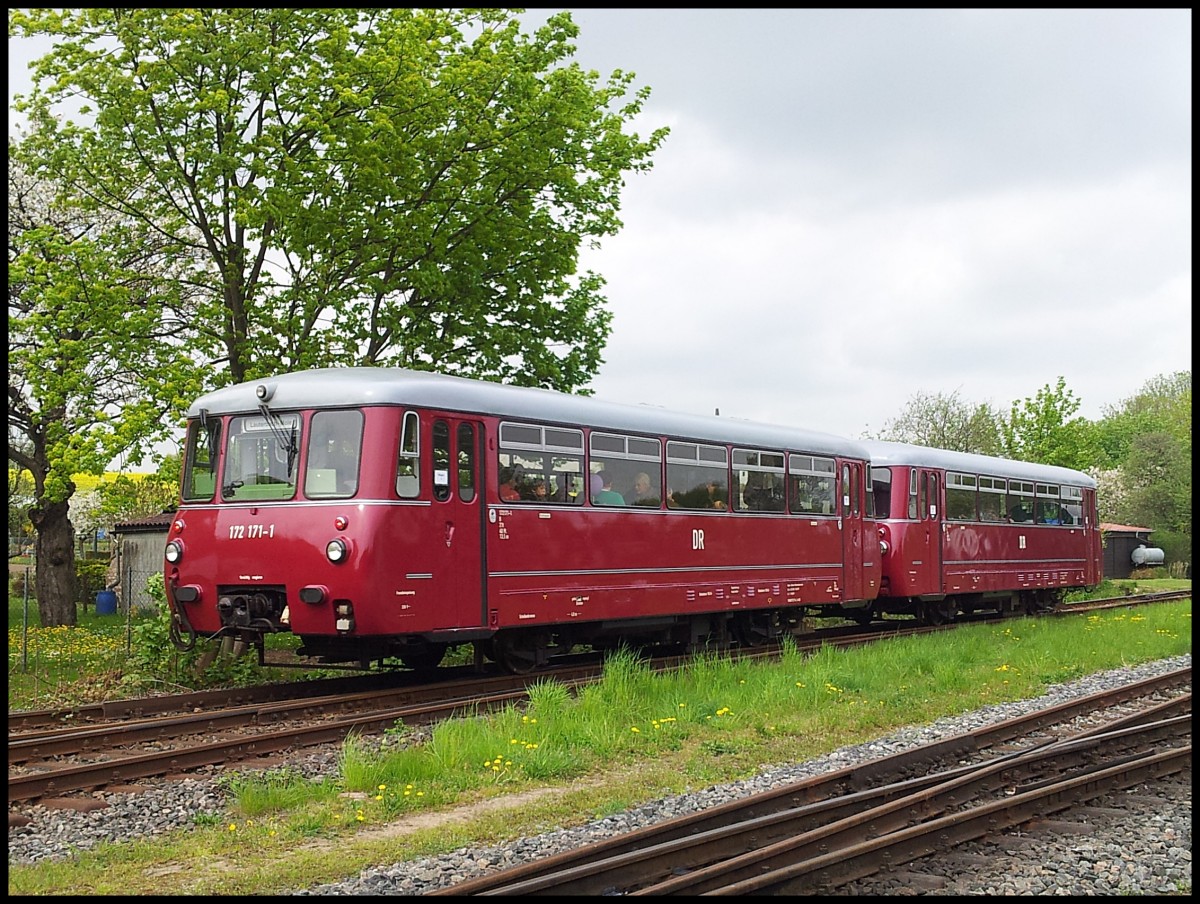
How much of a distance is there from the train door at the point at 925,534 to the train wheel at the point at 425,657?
10.1 metres

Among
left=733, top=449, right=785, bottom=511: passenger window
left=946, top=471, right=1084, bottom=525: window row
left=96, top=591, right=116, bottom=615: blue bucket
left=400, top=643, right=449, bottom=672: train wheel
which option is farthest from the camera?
left=96, top=591, right=116, bottom=615: blue bucket

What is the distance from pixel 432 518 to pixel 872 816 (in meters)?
5.96

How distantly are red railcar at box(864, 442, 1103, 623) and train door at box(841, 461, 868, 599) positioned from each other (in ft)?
5.85

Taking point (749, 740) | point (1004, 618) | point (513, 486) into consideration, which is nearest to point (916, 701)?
point (749, 740)

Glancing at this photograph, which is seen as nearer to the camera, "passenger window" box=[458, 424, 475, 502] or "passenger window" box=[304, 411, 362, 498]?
"passenger window" box=[304, 411, 362, 498]

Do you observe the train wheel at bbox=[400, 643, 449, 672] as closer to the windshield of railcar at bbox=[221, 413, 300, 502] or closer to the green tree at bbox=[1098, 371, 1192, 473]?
the windshield of railcar at bbox=[221, 413, 300, 502]

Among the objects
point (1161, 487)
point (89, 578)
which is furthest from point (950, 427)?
point (89, 578)

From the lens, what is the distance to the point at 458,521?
1258 cm

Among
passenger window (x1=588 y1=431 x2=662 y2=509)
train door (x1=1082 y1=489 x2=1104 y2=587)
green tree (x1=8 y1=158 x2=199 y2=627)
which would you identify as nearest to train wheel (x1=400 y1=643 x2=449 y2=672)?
passenger window (x1=588 y1=431 x2=662 y2=509)

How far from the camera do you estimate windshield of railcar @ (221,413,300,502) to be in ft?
41.0

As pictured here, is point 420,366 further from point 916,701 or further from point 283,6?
point 916,701

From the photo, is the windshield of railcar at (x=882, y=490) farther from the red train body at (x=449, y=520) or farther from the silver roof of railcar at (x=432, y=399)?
the silver roof of railcar at (x=432, y=399)

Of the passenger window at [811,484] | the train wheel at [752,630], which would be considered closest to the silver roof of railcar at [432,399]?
the passenger window at [811,484]

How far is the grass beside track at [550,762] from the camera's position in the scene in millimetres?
6910
